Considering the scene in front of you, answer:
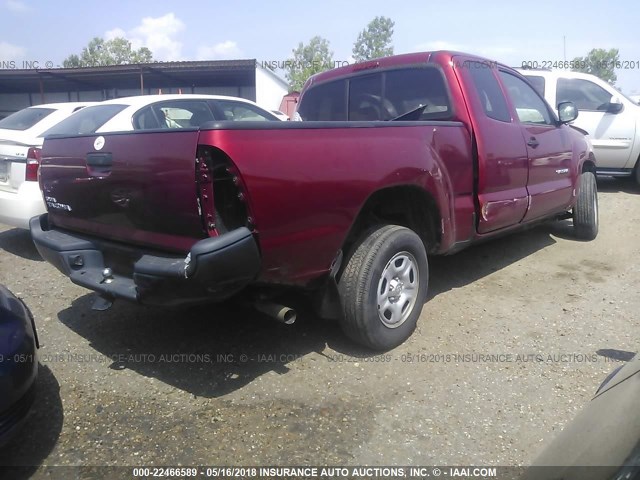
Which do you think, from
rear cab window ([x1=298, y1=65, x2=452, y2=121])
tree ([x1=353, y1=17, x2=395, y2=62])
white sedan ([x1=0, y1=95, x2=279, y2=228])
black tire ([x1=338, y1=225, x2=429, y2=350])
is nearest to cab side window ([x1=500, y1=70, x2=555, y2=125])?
rear cab window ([x1=298, y1=65, x2=452, y2=121])

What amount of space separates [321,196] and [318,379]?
1.08 meters

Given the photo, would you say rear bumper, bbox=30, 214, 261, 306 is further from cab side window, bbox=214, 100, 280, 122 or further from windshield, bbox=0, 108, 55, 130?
windshield, bbox=0, 108, 55, 130

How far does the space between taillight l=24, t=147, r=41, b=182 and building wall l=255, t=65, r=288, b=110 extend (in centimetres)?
1814

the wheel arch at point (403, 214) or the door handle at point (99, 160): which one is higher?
the door handle at point (99, 160)

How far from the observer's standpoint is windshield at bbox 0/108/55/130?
20.0 feet

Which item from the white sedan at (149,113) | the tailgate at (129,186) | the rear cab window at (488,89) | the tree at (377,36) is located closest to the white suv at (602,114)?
the rear cab window at (488,89)

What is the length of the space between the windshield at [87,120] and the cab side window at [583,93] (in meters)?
6.35

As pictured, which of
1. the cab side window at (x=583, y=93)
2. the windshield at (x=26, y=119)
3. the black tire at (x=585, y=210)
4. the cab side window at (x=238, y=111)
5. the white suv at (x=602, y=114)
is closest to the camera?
the black tire at (x=585, y=210)

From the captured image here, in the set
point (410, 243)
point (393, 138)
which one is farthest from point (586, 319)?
point (393, 138)

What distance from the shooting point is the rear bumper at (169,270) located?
233 cm

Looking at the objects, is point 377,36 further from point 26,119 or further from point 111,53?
point 26,119

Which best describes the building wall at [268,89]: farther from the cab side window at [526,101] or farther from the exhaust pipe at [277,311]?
the exhaust pipe at [277,311]

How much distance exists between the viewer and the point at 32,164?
5152 mm

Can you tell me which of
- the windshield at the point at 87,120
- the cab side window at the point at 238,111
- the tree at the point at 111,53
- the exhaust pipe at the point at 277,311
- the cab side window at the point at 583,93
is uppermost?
the tree at the point at 111,53
